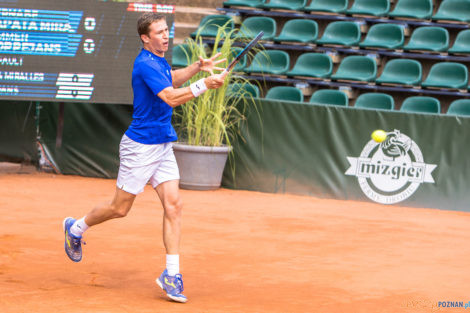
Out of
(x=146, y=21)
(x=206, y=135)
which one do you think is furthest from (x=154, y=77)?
(x=206, y=135)

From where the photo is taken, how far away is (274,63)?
12523mm

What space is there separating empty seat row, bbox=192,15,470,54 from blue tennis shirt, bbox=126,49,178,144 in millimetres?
7084

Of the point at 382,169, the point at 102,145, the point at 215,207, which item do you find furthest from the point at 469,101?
the point at 102,145

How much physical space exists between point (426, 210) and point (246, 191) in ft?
7.83

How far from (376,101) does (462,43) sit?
2021 millimetres

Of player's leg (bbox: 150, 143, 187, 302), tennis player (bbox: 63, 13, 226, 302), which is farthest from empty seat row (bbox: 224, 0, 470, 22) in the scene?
player's leg (bbox: 150, 143, 187, 302)

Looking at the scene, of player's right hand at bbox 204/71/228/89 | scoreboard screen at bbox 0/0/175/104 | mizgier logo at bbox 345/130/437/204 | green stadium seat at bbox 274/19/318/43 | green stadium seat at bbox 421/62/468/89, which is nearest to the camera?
player's right hand at bbox 204/71/228/89

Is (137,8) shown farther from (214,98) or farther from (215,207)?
(215,207)

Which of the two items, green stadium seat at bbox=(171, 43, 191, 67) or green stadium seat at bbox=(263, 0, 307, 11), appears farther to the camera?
green stadium seat at bbox=(263, 0, 307, 11)

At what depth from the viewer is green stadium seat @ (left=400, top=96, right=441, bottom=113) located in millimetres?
10977

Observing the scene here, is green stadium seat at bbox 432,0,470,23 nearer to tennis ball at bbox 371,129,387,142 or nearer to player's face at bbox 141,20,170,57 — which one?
tennis ball at bbox 371,129,387,142

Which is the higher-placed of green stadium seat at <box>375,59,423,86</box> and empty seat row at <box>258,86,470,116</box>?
green stadium seat at <box>375,59,423,86</box>

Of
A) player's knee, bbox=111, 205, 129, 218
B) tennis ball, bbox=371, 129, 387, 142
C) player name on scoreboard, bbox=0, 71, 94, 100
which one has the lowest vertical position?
player's knee, bbox=111, 205, 129, 218

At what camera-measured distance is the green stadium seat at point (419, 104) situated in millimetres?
10977
